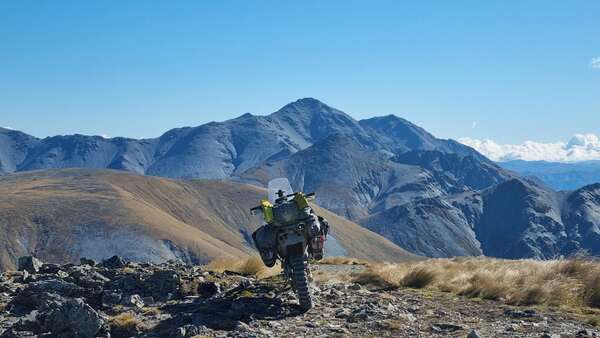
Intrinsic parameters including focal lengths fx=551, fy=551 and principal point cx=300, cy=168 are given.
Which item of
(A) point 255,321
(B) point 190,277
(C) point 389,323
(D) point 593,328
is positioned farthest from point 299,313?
(D) point 593,328

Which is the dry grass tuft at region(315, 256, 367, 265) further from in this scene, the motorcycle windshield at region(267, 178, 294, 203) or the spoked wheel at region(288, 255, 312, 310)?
the spoked wheel at region(288, 255, 312, 310)

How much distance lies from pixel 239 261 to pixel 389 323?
1080cm

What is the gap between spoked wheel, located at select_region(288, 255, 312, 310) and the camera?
1180cm

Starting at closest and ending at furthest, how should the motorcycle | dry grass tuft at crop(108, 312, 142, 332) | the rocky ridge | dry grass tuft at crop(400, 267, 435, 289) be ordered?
the rocky ridge < dry grass tuft at crop(108, 312, 142, 332) < the motorcycle < dry grass tuft at crop(400, 267, 435, 289)

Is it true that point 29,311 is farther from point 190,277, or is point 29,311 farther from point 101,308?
point 190,277

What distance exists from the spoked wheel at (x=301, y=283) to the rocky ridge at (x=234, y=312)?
216 millimetres

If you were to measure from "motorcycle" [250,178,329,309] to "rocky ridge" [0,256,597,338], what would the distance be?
88 centimetres

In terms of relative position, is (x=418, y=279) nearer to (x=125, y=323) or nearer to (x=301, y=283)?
(x=301, y=283)

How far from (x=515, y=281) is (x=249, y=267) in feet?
28.6

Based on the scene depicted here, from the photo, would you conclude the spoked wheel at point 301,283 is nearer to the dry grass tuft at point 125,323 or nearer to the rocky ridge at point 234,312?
the rocky ridge at point 234,312

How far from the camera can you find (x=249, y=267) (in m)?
18.7

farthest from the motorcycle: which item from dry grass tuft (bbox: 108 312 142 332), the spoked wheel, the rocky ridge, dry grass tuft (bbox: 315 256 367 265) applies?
dry grass tuft (bbox: 315 256 367 265)

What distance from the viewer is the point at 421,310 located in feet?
38.7

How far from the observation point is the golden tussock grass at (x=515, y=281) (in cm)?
1226
